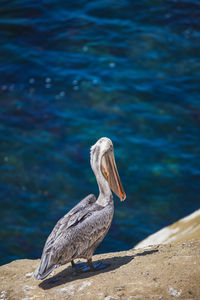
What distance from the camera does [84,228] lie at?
8305mm

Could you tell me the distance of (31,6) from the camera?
79.5 ft

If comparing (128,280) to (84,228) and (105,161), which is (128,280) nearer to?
(84,228)

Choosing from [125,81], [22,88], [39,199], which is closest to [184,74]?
[125,81]

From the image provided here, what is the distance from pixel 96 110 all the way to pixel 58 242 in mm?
11878

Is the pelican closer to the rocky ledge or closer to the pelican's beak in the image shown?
the pelican's beak

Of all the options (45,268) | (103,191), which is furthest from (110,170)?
(45,268)

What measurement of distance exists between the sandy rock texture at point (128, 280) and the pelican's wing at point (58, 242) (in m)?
0.44

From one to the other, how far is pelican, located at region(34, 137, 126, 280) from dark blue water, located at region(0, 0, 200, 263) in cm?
674

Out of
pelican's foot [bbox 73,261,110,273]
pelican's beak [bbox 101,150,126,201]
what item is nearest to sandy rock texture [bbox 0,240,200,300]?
pelican's foot [bbox 73,261,110,273]

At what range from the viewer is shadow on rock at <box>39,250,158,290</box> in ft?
27.1

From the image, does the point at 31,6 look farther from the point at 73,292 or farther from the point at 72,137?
the point at 73,292

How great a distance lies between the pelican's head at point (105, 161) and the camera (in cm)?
889

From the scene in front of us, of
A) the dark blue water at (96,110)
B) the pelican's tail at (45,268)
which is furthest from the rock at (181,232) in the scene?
the pelican's tail at (45,268)

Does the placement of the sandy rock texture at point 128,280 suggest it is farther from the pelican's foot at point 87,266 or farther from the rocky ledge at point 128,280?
the pelican's foot at point 87,266
